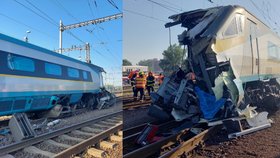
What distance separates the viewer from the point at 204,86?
5301 mm

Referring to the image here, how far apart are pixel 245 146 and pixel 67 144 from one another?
3.04 m

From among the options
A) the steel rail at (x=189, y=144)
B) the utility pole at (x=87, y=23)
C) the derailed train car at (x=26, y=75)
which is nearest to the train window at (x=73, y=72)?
the derailed train car at (x=26, y=75)

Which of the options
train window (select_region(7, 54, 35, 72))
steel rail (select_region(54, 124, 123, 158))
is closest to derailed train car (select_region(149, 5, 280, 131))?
steel rail (select_region(54, 124, 123, 158))

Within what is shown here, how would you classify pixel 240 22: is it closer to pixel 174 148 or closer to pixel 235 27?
pixel 235 27

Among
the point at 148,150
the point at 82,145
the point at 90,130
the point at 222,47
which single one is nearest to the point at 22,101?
the point at 82,145

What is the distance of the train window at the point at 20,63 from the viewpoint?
362 cm

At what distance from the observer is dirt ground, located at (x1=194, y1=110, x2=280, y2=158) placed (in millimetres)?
4301

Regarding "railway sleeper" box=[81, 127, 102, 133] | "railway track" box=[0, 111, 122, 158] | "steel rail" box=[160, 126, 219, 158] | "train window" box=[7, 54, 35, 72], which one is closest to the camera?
"train window" box=[7, 54, 35, 72]

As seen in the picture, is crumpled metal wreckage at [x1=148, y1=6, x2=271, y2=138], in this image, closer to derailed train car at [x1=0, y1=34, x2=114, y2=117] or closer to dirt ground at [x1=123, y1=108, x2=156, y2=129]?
dirt ground at [x1=123, y1=108, x2=156, y2=129]

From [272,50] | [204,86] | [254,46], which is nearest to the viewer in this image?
[204,86]

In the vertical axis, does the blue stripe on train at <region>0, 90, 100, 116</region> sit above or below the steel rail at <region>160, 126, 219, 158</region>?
above

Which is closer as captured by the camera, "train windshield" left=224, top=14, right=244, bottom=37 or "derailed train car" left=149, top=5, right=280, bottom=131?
"derailed train car" left=149, top=5, right=280, bottom=131

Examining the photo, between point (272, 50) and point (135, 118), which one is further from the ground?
point (272, 50)

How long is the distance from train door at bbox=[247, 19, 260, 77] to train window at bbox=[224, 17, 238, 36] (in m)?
0.74
